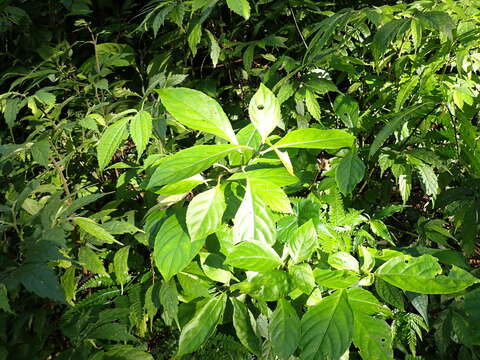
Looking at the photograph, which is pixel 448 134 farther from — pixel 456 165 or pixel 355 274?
pixel 355 274

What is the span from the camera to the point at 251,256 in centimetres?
81

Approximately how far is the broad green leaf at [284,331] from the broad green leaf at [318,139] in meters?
0.36

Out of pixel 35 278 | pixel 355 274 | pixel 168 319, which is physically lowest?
pixel 168 319

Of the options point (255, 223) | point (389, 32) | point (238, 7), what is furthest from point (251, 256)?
point (238, 7)

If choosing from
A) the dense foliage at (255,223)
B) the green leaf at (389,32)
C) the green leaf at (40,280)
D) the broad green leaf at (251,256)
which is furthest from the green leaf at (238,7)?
the green leaf at (40,280)

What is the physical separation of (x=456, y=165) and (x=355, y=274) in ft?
2.99

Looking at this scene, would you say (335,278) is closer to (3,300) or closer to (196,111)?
→ (196,111)

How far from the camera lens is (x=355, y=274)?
0.94m

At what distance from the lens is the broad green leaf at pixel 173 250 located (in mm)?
821

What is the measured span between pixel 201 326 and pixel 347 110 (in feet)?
3.30

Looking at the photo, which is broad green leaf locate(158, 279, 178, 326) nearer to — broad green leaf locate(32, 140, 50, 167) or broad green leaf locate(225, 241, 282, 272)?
broad green leaf locate(225, 241, 282, 272)

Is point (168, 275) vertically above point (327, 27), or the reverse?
point (327, 27)

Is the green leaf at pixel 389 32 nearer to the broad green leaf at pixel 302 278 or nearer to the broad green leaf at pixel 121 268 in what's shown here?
the broad green leaf at pixel 302 278

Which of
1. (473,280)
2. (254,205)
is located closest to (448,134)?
(473,280)
